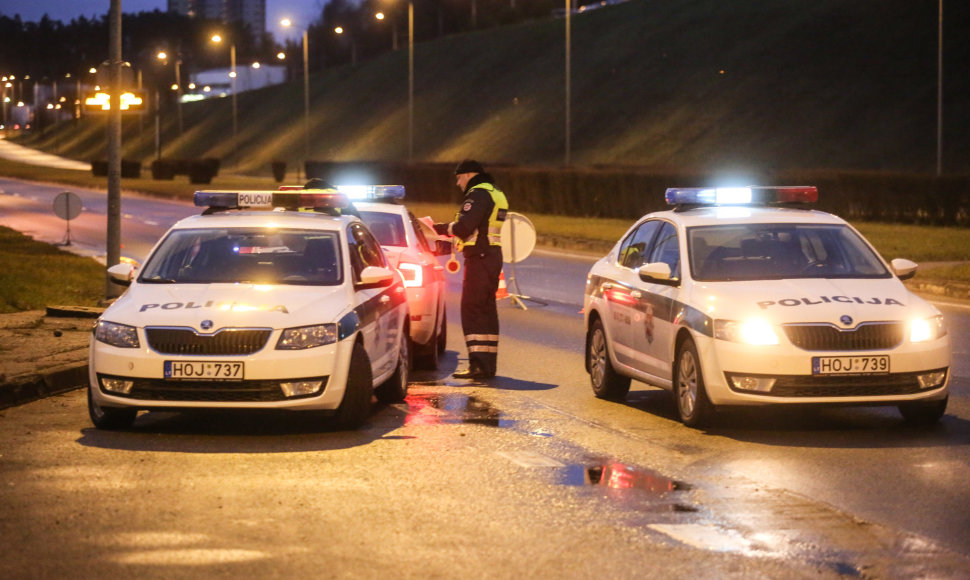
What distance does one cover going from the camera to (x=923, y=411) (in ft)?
34.7

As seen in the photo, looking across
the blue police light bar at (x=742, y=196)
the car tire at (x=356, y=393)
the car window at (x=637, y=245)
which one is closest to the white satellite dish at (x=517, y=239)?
the car window at (x=637, y=245)

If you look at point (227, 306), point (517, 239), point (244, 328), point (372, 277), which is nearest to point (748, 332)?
point (372, 277)

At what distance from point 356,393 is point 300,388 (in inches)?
16.7

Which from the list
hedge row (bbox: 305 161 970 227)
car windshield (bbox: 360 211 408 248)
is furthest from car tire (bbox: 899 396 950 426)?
hedge row (bbox: 305 161 970 227)

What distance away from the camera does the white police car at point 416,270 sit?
14406 millimetres

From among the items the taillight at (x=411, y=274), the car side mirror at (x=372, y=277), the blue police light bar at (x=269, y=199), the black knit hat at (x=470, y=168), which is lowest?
the taillight at (x=411, y=274)

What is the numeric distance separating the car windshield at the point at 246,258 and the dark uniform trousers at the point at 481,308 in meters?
2.36

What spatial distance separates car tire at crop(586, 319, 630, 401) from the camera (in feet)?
40.2

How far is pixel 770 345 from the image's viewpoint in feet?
33.3

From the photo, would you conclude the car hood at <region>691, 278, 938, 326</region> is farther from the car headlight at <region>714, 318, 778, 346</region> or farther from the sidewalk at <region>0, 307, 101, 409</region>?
the sidewalk at <region>0, 307, 101, 409</region>

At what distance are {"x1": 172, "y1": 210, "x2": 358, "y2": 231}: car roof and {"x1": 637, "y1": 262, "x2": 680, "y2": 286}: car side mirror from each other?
7.28 ft

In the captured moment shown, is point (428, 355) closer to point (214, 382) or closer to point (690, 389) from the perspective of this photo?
point (690, 389)

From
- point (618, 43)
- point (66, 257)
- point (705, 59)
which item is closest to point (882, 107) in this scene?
point (705, 59)

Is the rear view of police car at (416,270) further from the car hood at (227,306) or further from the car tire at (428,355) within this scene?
the car hood at (227,306)
